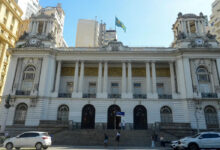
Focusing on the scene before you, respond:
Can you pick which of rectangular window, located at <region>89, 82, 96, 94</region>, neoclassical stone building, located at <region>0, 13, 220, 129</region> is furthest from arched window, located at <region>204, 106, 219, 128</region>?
rectangular window, located at <region>89, 82, 96, 94</region>

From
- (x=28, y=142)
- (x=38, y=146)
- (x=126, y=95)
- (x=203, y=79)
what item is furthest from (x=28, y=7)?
(x=203, y=79)

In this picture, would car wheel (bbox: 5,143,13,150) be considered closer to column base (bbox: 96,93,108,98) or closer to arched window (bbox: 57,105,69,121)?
arched window (bbox: 57,105,69,121)

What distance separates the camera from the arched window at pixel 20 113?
83.2 ft

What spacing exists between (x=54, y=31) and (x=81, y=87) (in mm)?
12927

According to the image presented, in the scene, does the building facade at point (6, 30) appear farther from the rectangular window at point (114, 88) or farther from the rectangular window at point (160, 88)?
A: the rectangular window at point (160, 88)

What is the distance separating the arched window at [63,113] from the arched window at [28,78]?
5969 millimetres

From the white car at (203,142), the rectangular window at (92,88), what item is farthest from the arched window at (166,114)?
the white car at (203,142)

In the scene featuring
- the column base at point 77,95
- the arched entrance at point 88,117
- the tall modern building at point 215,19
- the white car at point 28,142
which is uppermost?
the tall modern building at point 215,19

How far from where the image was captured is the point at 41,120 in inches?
968

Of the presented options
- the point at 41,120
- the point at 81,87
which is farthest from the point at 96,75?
the point at 41,120

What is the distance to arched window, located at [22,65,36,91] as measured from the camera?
2738 centimetres

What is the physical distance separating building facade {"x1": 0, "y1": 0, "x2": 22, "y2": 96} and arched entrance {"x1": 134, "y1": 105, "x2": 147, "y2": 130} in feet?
92.9

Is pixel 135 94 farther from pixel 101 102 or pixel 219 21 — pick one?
pixel 219 21

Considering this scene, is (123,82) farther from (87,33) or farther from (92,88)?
(87,33)
